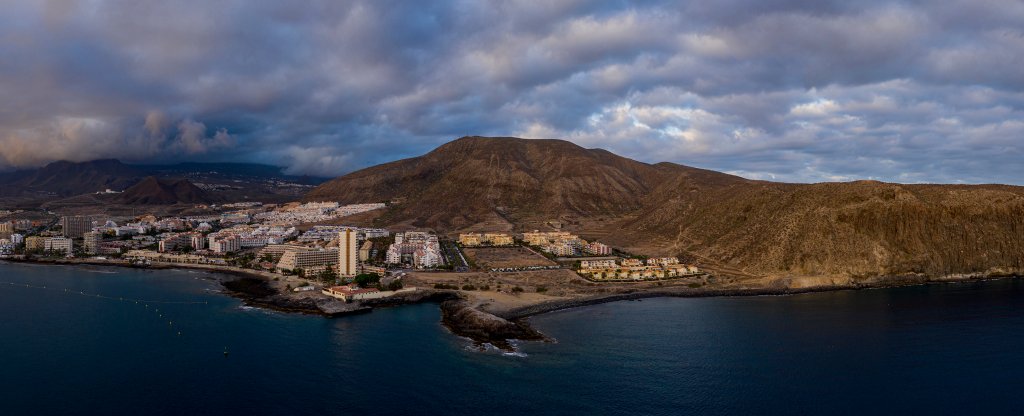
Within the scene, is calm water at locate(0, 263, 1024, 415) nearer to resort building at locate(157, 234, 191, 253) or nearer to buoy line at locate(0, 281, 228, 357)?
buoy line at locate(0, 281, 228, 357)

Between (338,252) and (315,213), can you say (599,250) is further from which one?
(315,213)

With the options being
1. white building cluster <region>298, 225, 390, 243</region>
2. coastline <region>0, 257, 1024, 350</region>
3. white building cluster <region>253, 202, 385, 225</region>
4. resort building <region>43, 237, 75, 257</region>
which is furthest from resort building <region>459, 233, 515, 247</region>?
resort building <region>43, 237, 75, 257</region>

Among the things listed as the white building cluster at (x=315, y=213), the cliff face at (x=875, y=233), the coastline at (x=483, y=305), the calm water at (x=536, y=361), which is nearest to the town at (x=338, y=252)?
the coastline at (x=483, y=305)

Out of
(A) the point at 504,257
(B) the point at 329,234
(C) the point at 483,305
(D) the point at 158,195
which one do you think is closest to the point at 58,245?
(B) the point at 329,234

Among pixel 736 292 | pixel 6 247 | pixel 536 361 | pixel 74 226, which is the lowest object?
pixel 536 361

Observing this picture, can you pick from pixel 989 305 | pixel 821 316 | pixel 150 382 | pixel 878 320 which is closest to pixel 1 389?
pixel 150 382

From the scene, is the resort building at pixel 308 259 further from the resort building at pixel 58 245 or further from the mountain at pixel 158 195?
the mountain at pixel 158 195
